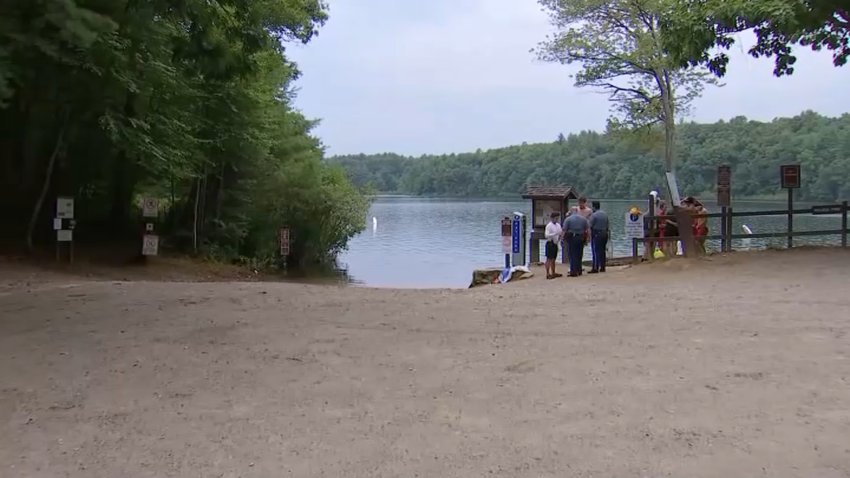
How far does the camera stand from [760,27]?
14898mm

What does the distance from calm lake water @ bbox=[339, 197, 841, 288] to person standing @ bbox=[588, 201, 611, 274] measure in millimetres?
4213

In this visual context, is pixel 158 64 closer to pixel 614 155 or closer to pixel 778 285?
pixel 778 285

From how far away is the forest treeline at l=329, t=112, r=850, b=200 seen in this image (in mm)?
28266

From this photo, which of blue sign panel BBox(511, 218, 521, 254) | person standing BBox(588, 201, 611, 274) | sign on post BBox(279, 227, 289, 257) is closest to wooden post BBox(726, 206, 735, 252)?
person standing BBox(588, 201, 611, 274)

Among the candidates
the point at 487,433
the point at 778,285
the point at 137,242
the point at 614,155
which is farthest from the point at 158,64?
the point at 614,155

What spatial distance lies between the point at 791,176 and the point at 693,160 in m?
23.5

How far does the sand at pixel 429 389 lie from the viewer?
4.19 metres

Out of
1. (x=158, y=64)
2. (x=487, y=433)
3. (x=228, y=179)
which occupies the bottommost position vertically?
(x=487, y=433)

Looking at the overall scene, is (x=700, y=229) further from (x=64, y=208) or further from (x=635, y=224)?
(x=64, y=208)

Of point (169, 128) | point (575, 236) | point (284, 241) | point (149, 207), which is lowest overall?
point (284, 241)

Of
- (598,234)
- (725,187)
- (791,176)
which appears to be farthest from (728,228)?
(598,234)

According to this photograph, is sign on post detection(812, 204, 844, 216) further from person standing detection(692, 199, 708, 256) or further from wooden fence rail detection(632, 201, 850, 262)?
person standing detection(692, 199, 708, 256)

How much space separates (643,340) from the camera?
22.9 ft

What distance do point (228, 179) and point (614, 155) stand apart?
1163 inches
